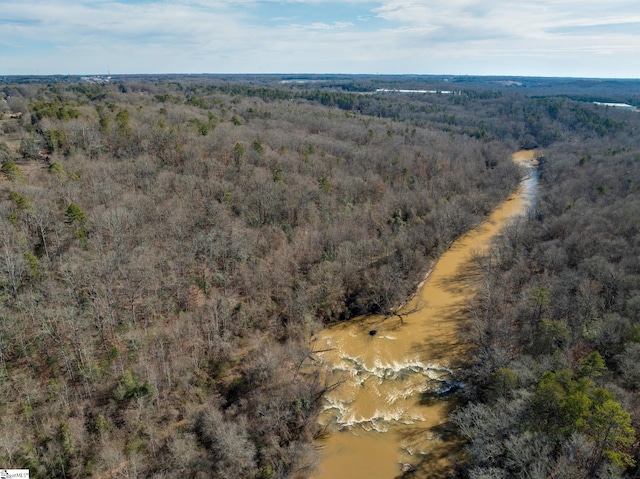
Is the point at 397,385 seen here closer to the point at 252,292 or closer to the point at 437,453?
the point at 437,453

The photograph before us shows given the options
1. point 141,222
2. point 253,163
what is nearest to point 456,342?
point 141,222

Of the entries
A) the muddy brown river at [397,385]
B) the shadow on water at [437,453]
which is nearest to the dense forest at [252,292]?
the shadow on water at [437,453]

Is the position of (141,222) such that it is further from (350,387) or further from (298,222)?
(350,387)

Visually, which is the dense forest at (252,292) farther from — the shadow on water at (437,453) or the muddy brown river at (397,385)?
the muddy brown river at (397,385)

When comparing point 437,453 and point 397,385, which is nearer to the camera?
point 437,453

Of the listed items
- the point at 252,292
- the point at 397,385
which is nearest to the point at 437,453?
the point at 397,385

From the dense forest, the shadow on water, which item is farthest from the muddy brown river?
the dense forest
